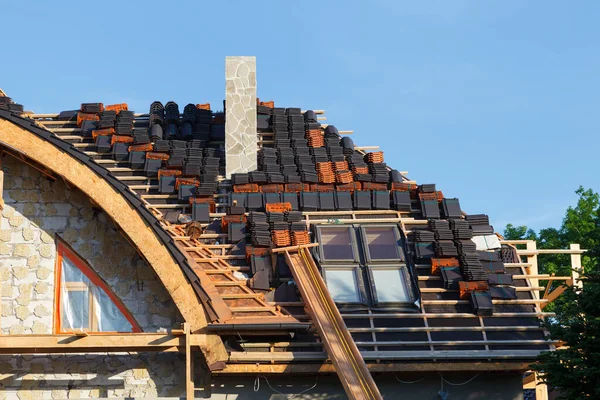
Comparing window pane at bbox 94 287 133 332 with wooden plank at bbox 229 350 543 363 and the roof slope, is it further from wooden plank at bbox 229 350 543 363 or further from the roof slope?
wooden plank at bbox 229 350 543 363

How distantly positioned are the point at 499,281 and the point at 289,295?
4.04m

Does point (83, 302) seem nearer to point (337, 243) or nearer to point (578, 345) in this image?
point (337, 243)

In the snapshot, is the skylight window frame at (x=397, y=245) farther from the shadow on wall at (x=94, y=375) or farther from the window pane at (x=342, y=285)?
the shadow on wall at (x=94, y=375)

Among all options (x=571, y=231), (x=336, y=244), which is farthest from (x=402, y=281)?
(x=571, y=231)

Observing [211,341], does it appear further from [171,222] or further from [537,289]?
[537,289]

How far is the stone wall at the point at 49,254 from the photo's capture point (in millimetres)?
16594

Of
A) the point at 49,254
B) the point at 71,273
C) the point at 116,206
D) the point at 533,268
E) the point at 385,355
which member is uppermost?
the point at 116,206

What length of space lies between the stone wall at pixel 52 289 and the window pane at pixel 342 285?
9.71 ft

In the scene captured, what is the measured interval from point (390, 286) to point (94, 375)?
562 cm

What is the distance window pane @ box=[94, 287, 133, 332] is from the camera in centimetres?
1654

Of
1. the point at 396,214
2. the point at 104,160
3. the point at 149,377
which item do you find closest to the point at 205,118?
the point at 104,160

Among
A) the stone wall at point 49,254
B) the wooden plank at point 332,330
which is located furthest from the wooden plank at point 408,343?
the stone wall at point 49,254

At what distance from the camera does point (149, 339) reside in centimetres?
1529

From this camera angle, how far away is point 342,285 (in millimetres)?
17484
